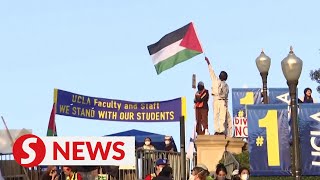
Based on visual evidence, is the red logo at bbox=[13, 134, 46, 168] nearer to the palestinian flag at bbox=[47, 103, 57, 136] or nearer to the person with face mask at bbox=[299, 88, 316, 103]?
the palestinian flag at bbox=[47, 103, 57, 136]

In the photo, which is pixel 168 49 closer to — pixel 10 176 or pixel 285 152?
→ pixel 10 176

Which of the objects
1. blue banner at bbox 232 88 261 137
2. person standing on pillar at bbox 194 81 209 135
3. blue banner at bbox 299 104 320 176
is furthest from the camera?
blue banner at bbox 232 88 261 137

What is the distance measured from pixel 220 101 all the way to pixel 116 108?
376 cm

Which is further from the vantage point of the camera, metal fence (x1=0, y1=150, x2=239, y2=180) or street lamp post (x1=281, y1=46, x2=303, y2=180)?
metal fence (x1=0, y1=150, x2=239, y2=180)

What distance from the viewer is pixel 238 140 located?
27031 mm

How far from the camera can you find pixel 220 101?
2592cm

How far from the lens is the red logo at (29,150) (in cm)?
1853

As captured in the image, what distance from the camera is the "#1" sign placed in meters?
18.7

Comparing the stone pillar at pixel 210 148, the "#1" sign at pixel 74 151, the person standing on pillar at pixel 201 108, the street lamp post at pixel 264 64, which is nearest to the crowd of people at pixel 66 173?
the "#1" sign at pixel 74 151

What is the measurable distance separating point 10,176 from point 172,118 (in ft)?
21.1

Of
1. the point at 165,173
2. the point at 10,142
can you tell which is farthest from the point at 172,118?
the point at 165,173

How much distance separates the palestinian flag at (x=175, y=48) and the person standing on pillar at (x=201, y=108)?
1033 mm

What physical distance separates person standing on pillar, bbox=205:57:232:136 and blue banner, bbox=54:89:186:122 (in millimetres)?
1016

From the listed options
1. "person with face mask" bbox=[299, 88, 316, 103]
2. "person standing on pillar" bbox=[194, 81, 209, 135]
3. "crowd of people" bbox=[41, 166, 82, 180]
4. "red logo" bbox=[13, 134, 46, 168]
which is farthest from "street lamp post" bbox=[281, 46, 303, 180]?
"person standing on pillar" bbox=[194, 81, 209, 135]
